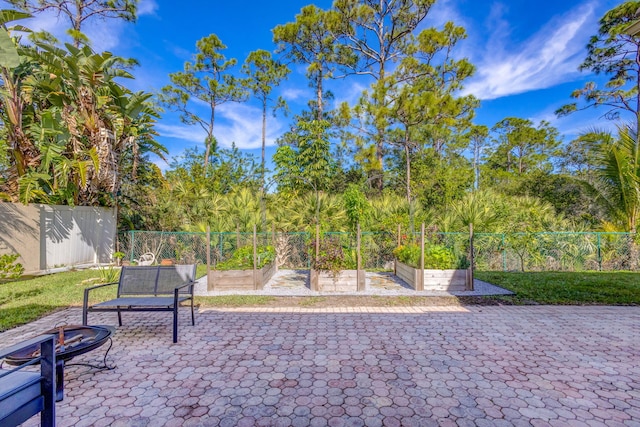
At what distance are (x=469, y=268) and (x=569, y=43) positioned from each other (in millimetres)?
→ 14479

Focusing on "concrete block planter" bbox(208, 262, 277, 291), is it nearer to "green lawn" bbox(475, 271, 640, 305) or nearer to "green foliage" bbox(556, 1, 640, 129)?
"green lawn" bbox(475, 271, 640, 305)

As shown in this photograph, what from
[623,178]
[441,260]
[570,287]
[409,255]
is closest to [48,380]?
[441,260]

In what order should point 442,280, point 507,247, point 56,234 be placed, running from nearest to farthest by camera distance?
point 442,280 → point 56,234 → point 507,247

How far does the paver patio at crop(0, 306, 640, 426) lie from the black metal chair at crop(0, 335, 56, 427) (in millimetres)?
520

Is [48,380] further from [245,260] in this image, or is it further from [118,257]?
[118,257]

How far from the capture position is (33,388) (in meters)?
1.71

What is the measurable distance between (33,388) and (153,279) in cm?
271

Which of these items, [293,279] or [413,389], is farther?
[293,279]

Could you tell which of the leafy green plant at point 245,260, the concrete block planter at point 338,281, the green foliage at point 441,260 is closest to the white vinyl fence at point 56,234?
the leafy green plant at point 245,260

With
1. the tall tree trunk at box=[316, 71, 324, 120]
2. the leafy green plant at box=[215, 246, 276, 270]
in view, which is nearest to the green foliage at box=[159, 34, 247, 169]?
the tall tree trunk at box=[316, 71, 324, 120]

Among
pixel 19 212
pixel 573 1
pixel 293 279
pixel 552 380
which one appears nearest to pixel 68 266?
pixel 19 212

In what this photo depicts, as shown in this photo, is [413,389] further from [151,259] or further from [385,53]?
[385,53]

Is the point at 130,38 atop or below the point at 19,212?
atop

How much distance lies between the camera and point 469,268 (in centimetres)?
652
